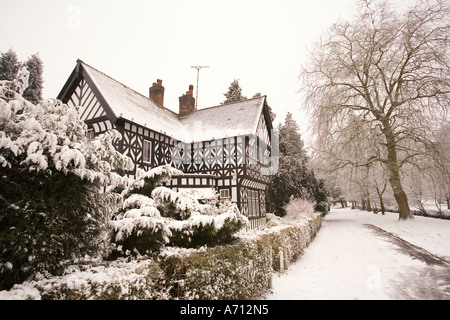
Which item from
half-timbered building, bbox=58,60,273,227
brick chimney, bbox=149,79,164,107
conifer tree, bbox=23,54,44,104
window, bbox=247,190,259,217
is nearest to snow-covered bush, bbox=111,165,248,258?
half-timbered building, bbox=58,60,273,227

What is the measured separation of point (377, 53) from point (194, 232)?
17.2m

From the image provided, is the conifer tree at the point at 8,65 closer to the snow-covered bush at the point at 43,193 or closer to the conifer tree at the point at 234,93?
the conifer tree at the point at 234,93

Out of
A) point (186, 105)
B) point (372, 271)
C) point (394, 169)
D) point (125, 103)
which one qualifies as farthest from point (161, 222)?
point (186, 105)

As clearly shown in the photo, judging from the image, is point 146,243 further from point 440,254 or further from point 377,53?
point 377,53

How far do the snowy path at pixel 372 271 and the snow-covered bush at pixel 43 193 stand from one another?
4137 millimetres

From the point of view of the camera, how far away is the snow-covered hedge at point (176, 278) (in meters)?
2.54

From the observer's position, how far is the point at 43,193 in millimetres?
3324

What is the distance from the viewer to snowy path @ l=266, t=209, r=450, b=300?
5340mm

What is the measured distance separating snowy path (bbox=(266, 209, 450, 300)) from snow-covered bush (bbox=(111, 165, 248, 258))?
78.1 inches

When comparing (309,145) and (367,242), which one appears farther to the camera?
(309,145)

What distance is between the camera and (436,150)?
13.5 meters

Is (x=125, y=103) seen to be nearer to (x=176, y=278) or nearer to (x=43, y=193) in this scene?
(x=43, y=193)

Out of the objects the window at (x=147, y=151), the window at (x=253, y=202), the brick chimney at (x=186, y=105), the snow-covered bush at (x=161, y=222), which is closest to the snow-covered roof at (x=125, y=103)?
the window at (x=147, y=151)
